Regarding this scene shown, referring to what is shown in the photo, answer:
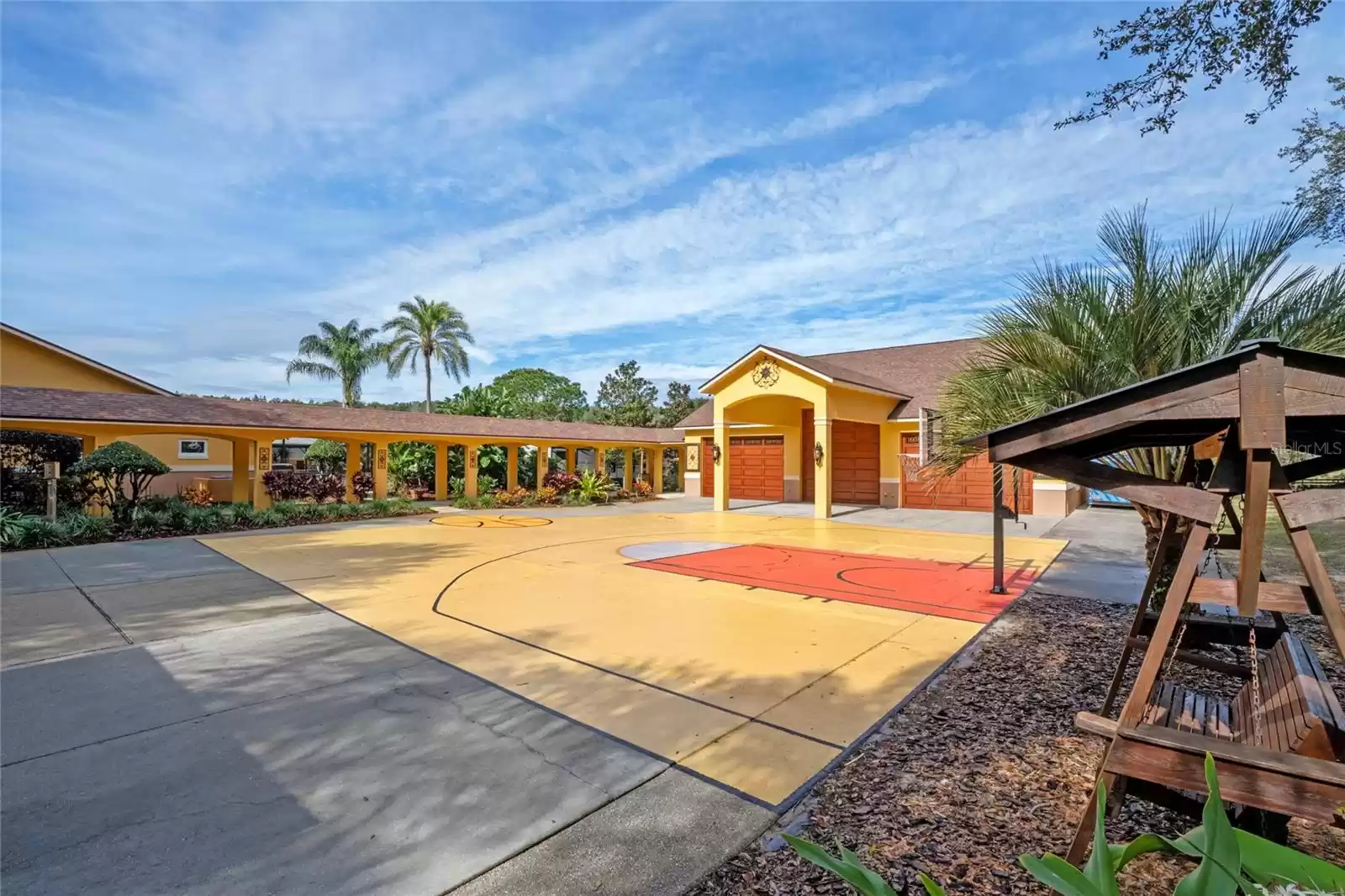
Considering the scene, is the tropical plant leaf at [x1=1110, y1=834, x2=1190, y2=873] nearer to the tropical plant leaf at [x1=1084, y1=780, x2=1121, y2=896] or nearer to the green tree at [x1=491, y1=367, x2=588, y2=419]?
the tropical plant leaf at [x1=1084, y1=780, x2=1121, y2=896]

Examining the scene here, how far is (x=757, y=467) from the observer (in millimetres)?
25812

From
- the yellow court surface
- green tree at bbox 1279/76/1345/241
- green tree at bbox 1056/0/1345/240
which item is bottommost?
the yellow court surface

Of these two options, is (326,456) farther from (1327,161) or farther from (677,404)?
(1327,161)

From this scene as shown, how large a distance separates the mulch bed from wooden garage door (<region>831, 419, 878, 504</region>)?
57.4ft

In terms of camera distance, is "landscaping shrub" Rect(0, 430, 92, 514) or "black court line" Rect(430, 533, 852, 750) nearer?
"black court line" Rect(430, 533, 852, 750)

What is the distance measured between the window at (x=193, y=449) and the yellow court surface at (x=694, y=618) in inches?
480

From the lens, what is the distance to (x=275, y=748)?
12.8 feet

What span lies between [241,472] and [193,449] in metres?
4.57

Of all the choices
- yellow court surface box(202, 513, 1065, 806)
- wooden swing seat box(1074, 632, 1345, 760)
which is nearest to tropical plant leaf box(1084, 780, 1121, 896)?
wooden swing seat box(1074, 632, 1345, 760)

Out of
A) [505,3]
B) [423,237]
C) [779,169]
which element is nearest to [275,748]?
[505,3]

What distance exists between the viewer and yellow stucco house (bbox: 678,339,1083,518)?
18797mm

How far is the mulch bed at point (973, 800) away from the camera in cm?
266

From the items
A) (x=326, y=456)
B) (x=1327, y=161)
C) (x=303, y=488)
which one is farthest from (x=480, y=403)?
(x=1327, y=161)

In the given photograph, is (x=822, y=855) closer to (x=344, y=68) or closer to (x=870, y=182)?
(x=344, y=68)
